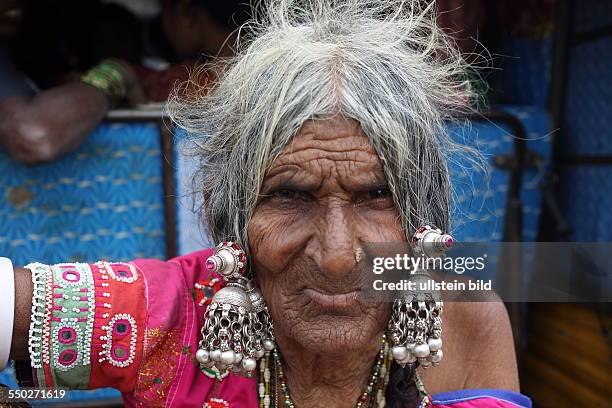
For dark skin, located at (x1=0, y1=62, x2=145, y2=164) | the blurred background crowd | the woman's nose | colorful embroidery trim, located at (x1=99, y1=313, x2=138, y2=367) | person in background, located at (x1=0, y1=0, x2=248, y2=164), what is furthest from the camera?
person in background, located at (x1=0, y1=0, x2=248, y2=164)

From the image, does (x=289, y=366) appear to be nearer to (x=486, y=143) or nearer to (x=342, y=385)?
(x=342, y=385)

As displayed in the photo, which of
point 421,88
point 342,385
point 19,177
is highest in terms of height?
point 421,88

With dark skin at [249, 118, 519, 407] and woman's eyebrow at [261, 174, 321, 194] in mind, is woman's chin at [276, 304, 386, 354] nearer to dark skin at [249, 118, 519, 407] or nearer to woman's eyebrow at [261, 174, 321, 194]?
dark skin at [249, 118, 519, 407]

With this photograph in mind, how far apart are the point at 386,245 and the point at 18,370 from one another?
826 mm

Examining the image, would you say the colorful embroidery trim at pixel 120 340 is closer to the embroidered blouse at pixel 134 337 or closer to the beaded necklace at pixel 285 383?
the embroidered blouse at pixel 134 337

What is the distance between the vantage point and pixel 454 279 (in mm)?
1526

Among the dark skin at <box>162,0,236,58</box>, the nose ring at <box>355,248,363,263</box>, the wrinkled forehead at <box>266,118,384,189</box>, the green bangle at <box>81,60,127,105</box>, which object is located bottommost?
the nose ring at <box>355,248,363,263</box>

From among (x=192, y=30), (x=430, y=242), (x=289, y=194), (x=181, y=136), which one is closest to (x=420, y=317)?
(x=430, y=242)

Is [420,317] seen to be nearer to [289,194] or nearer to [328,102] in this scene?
[289,194]

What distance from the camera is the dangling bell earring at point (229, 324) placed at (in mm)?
1348

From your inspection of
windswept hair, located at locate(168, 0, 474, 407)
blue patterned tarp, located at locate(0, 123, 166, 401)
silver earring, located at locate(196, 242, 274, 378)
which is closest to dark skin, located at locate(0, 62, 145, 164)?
blue patterned tarp, located at locate(0, 123, 166, 401)

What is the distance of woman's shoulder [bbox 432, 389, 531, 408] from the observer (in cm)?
151

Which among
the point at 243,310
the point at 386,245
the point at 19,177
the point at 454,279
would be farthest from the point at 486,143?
the point at 19,177

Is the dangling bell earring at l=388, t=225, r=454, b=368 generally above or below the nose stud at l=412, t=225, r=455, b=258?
below
